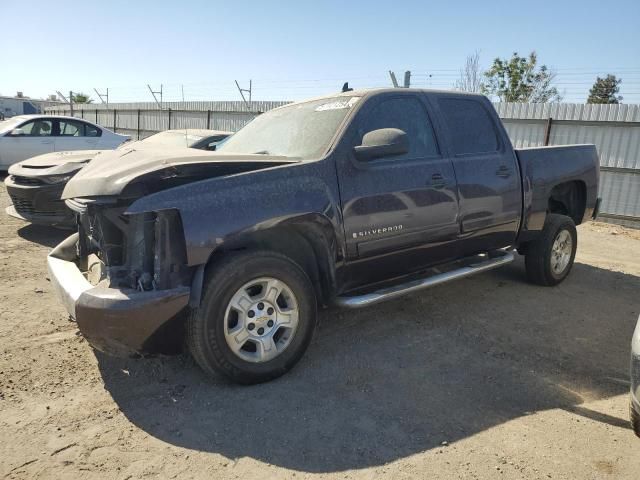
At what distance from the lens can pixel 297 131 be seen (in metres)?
3.97

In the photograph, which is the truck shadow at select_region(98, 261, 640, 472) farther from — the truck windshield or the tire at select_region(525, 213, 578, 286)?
the truck windshield

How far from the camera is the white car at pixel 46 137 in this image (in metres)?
11.4

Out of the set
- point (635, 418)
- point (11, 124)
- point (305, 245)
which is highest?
point (11, 124)

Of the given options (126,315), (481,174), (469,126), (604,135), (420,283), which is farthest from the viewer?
(604,135)

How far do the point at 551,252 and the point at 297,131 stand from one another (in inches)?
124

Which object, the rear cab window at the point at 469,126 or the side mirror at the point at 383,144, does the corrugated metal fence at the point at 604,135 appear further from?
the side mirror at the point at 383,144

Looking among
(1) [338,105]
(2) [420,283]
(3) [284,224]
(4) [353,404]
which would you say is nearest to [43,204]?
(1) [338,105]

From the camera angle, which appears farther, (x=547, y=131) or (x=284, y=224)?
(x=547, y=131)

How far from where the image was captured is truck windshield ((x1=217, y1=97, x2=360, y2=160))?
3.73 m

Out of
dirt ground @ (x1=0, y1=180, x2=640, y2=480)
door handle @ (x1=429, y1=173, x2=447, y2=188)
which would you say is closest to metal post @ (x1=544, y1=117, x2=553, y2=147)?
dirt ground @ (x1=0, y1=180, x2=640, y2=480)

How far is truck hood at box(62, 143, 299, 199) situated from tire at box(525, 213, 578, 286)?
10.4 feet

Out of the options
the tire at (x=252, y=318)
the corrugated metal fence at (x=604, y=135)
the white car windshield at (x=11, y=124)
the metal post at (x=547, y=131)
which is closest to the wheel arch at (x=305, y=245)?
the tire at (x=252, y=318)

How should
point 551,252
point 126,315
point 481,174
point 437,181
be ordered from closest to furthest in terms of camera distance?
point 126,315, point 437,181, point 481,174, point 551,252

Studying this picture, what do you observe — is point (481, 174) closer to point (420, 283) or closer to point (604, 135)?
point (420, 283)
